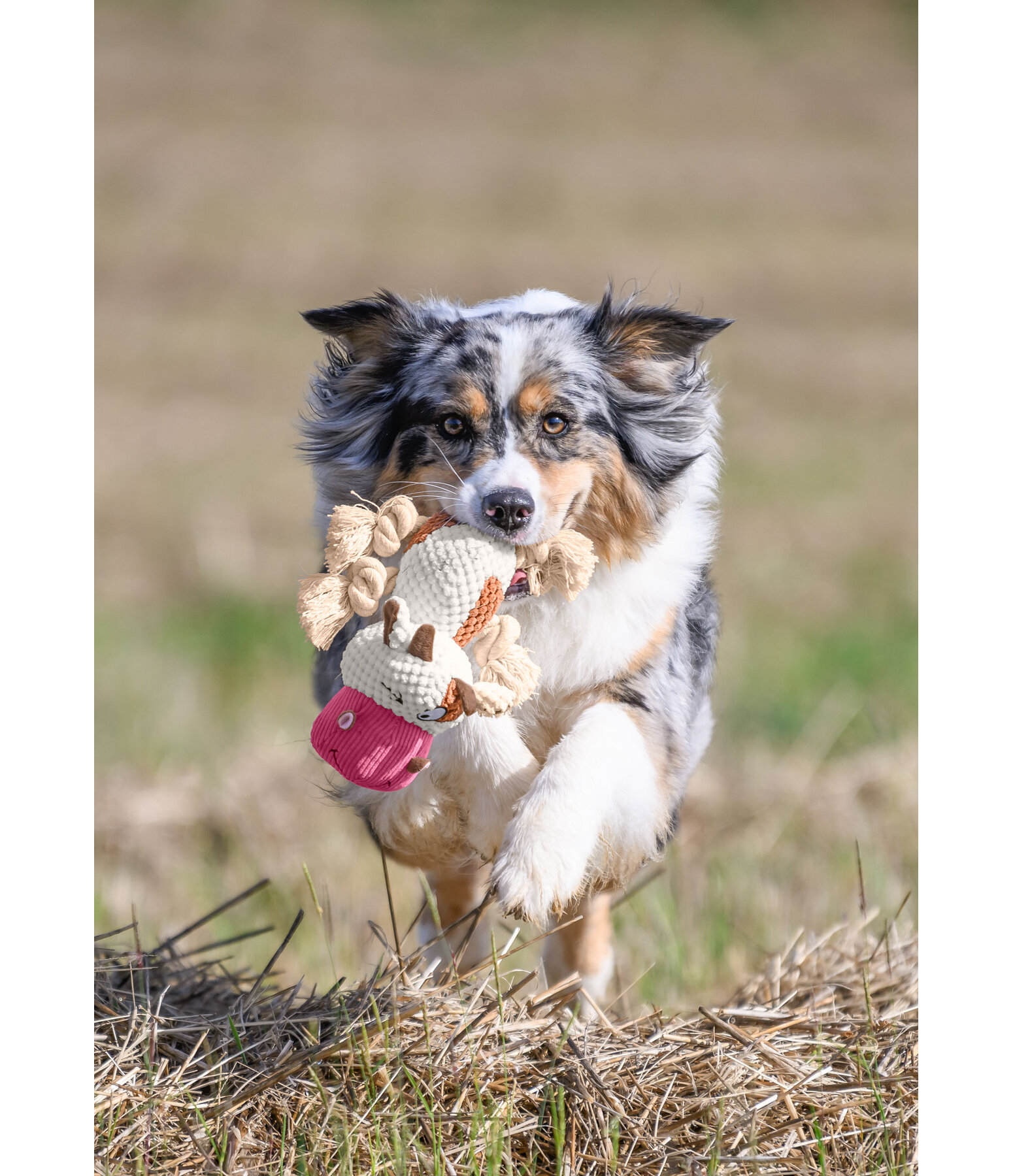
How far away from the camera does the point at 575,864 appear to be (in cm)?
247

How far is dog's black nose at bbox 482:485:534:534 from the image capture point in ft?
7.66

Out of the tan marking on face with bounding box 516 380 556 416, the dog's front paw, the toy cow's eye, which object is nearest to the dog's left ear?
the tan marking on face with bounding box 516 380 556 416

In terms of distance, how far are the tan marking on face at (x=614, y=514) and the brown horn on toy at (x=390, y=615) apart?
0.49 meters

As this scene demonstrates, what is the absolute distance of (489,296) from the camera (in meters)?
3.74

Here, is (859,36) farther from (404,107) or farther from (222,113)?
(222,113)

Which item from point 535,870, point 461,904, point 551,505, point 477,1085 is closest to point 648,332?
point 551,505

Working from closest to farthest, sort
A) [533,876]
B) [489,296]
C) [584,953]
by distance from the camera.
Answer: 1. [533,876]
2. [489,296]
3. [584,953]

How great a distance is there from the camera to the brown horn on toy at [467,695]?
228 cm

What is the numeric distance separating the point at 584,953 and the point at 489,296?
2.11m

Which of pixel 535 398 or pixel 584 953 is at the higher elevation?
pixel 535 398

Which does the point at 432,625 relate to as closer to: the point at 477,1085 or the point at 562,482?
the point at 562,482

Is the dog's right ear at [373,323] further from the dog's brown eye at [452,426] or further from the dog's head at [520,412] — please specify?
the dog's brown eye at [452,426]

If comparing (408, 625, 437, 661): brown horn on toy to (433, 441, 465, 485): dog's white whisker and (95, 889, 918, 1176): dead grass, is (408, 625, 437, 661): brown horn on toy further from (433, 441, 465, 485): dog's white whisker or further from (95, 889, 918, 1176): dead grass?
(95, 889, 918, 1176): dead grass

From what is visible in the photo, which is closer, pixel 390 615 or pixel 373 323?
pixel 390 615
